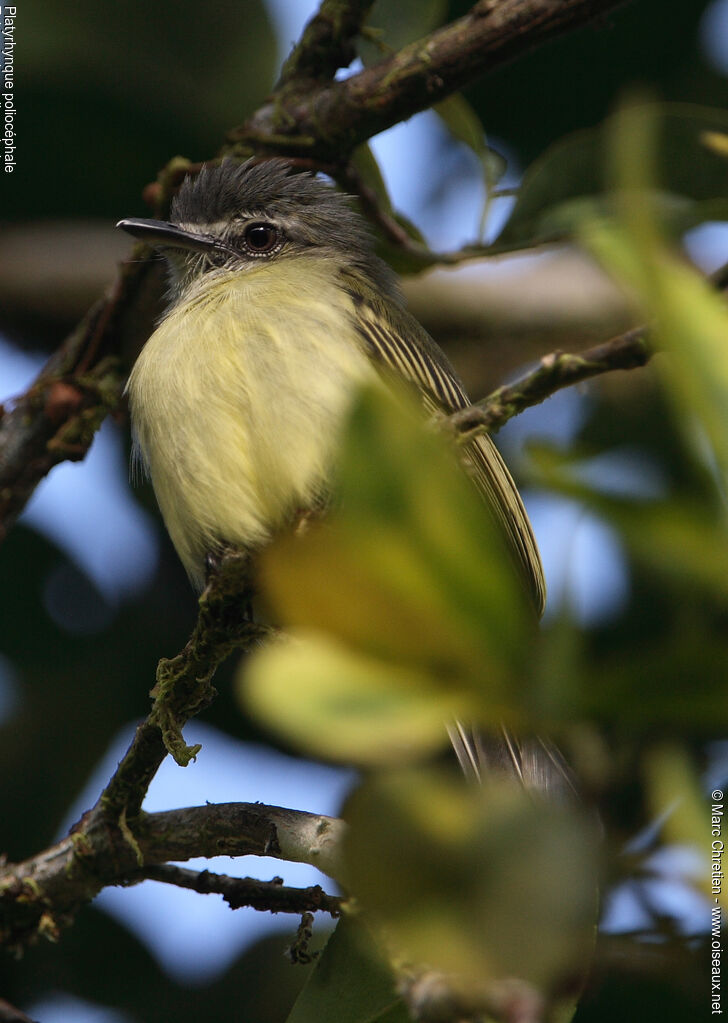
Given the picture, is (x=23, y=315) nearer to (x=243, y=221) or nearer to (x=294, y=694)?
(x=243, y=221)

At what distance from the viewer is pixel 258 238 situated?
4.52 m

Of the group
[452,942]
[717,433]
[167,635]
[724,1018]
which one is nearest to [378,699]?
[452,942]

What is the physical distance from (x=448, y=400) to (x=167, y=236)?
1137 millimetres

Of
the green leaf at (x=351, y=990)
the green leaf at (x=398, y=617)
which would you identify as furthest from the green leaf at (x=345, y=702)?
the green leaf at (x=351, y=990)

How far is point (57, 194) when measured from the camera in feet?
17.1

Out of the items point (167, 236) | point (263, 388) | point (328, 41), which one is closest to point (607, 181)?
point (328, 41)

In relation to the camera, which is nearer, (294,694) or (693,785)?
(294,694)

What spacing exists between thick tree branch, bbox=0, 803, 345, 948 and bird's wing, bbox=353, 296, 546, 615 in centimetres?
106

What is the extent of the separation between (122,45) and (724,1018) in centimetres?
404

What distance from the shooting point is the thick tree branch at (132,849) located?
2.55 m

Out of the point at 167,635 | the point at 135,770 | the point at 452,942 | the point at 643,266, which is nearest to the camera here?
the point at 643,266

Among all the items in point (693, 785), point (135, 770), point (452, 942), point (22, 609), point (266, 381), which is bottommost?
point (452, 942)

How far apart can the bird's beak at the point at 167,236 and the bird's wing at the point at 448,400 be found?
710 millimetres

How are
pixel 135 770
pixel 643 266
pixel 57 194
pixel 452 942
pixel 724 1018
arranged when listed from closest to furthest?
pixel 643 266, pixel 452 942, pixel 724 1018, pixel 135 770, pixel 57 194
